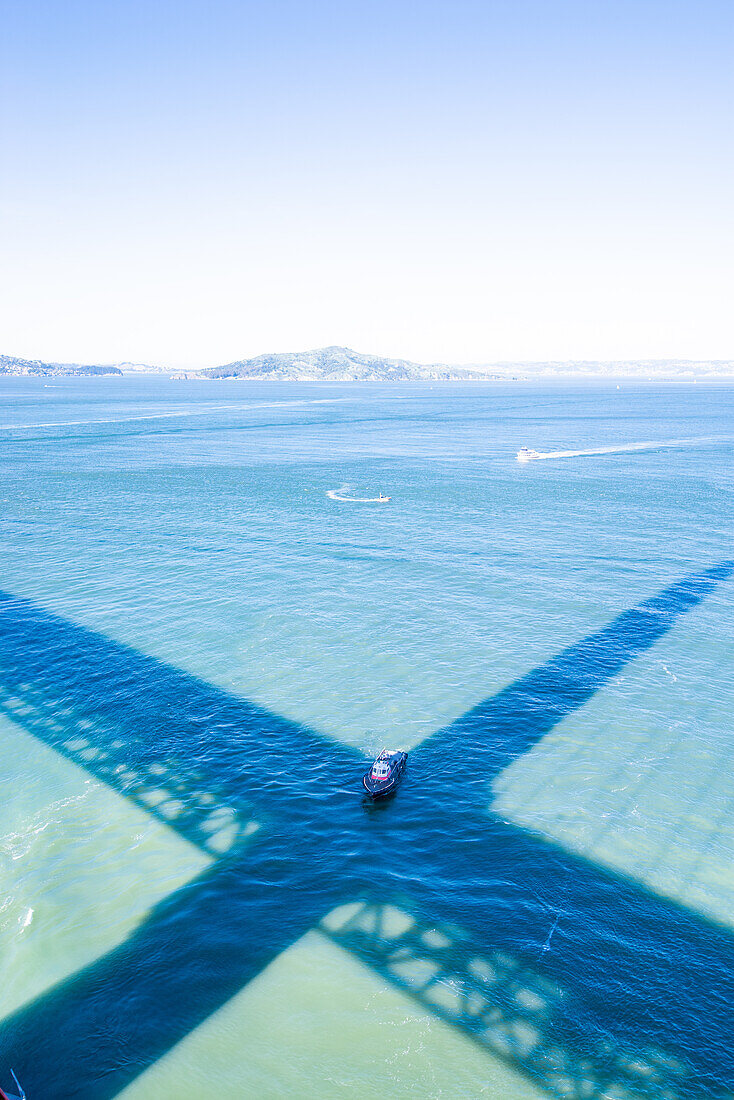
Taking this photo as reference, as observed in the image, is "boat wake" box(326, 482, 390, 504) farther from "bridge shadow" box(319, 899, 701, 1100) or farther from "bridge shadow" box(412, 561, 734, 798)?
"bridge shadow" box(319, 899, 701, 1100)

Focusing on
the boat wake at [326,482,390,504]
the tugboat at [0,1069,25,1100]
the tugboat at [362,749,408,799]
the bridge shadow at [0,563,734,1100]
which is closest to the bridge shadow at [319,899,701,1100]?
the bridge shadow at [0,563,734,1100]

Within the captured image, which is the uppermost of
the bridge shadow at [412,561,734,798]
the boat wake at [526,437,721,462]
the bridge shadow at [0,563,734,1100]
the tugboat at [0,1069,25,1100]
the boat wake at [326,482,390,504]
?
the tugboat at [0,1069,25,1100]

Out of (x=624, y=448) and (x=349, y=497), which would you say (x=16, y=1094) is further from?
(x=624, y=448)

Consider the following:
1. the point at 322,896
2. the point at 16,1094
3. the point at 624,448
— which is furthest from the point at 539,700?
the point at 624,448

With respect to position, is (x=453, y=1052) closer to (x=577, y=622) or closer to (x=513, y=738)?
(x=513, y=738)

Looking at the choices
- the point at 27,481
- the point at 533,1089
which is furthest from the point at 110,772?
the point at 27,481

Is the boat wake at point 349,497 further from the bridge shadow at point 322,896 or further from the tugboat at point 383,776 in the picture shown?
the tugboat at point 383,776
